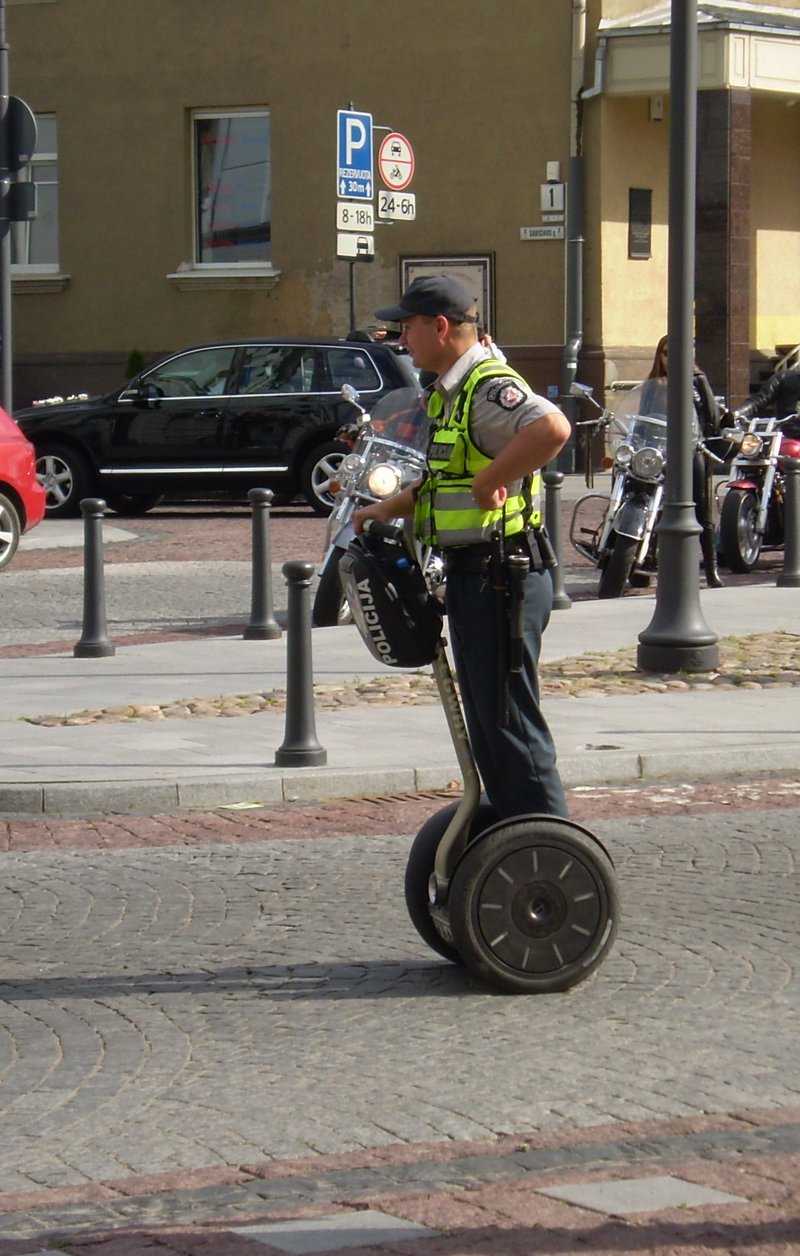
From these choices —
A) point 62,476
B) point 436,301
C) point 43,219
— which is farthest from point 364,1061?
point 43,219

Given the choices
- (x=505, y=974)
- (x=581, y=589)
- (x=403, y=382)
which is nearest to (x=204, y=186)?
(x=403, y=382)

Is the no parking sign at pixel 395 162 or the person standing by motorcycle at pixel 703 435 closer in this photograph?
the person standing by motorcycle at pixel 703 435

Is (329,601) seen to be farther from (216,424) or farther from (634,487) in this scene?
(216,424)

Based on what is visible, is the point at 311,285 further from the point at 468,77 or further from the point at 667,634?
the point at 667,634

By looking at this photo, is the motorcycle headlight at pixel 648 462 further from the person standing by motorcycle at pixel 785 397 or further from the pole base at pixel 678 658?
the pole base at pixel 678 658

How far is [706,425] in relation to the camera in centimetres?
1523

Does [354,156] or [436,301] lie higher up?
[354,156]

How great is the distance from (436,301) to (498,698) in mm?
1055

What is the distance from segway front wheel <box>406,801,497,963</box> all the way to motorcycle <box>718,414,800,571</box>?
1088 cm

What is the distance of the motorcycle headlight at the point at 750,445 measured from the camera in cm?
1641

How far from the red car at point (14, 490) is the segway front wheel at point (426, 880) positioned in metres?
11.6

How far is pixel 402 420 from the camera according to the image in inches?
521

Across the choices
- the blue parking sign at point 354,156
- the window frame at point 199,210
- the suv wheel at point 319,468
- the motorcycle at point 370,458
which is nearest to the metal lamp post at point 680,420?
the motorcycle at point 370,458

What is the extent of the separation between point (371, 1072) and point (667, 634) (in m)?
6.70
